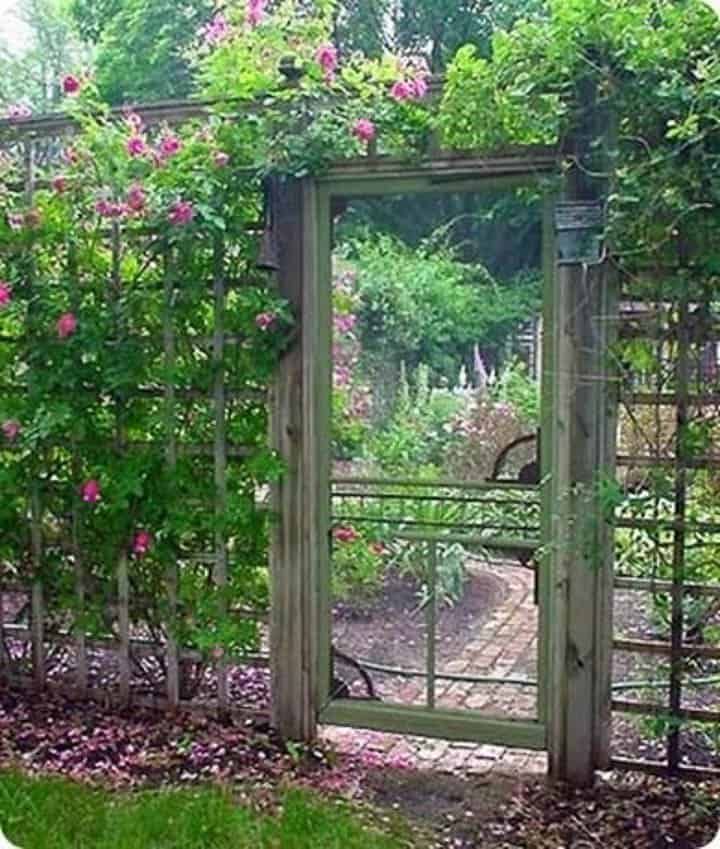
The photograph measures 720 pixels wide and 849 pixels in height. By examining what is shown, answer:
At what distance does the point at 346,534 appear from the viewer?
331 centimetres

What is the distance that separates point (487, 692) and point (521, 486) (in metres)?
0.66

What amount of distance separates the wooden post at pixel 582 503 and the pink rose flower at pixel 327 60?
0.76 metres

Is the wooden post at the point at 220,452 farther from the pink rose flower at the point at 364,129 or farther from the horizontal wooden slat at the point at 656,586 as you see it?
the horizontal wooden slat at the point at 656,586

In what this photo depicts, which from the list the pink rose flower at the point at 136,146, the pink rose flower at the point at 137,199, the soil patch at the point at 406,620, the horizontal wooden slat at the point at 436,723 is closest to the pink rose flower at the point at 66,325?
the pink rose flower at the point at 137,199

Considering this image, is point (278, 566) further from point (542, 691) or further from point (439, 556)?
point (542, 691)

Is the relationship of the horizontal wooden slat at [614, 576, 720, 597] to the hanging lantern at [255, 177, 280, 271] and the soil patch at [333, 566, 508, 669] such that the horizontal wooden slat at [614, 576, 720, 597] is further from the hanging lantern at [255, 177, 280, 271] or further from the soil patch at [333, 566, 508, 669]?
the hanging lantern at [255, 177, 280, 271]

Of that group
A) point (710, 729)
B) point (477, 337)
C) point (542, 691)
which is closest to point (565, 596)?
point (542, 691)

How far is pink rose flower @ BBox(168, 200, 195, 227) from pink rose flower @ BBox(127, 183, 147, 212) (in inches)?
4.2

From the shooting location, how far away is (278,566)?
3311 mm

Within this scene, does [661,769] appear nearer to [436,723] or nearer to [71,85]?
[436,723]

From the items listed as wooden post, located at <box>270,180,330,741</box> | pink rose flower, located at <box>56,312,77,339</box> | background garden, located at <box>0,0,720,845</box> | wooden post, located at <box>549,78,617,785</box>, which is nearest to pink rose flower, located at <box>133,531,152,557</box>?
background garden, located at <box>0,0,720,845</box>

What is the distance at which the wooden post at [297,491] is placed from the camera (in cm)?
318

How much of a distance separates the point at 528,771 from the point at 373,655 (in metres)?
0.59

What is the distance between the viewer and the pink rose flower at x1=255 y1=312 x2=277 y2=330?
3.14m
